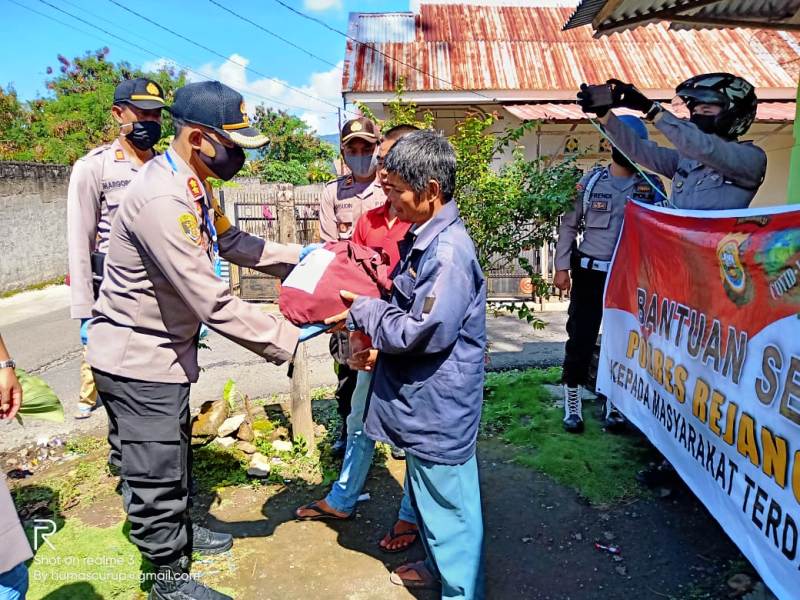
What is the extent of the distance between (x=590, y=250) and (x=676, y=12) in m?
2.00

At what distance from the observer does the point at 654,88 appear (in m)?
11.5

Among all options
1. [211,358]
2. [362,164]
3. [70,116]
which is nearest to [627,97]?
[362,164]

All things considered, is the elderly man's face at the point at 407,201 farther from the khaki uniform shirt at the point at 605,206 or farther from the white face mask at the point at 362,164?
the khaki uniform shirt at the point at 605,206

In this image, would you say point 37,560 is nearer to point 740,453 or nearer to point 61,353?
point 740,453

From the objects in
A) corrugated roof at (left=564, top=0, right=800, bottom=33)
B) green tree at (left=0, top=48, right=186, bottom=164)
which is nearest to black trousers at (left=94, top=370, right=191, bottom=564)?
corrugated roof at (left=564, top=0, right=800, bottom=33)

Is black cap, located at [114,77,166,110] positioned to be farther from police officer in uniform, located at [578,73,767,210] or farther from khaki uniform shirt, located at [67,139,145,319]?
police officer in uniform, located at [578,73,767,210]

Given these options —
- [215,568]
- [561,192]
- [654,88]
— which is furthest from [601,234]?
[654,88]

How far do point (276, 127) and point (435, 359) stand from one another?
27479mm

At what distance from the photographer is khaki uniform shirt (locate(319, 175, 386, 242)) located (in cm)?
371

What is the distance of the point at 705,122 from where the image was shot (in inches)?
118

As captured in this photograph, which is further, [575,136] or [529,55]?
[529,55]

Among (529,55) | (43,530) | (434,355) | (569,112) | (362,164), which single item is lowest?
(43,530)

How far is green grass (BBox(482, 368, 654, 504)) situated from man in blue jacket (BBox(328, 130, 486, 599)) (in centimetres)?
140

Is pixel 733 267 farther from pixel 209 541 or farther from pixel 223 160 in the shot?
pixel 209 541
